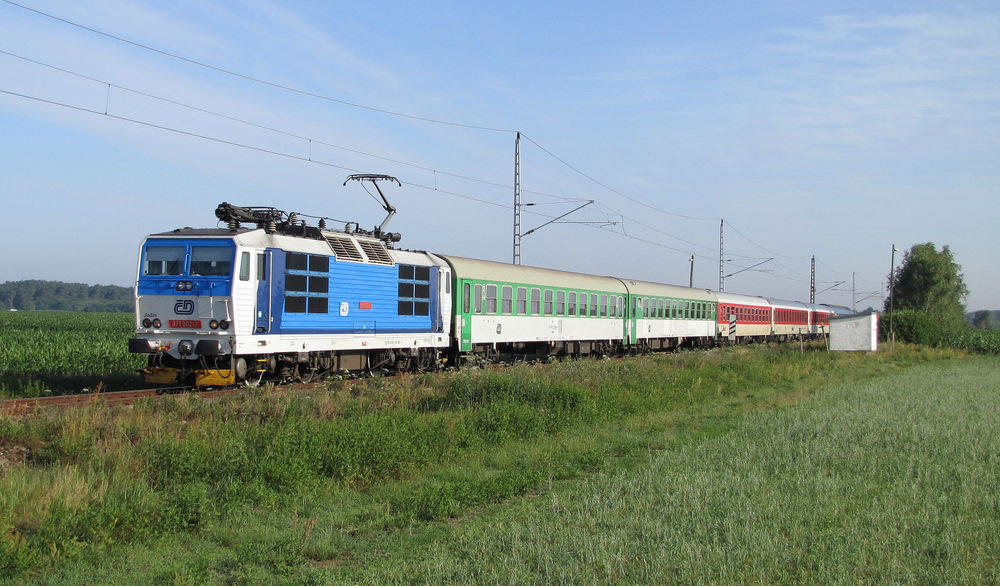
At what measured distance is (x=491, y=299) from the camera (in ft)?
84.4

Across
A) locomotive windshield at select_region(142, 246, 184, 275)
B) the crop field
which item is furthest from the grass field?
the crop field

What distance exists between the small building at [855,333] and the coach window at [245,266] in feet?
113

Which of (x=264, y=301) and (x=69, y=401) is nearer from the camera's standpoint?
(x=69, y=401)

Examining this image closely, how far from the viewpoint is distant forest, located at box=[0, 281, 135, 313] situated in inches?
6841

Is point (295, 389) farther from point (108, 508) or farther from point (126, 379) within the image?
point (108, 508)

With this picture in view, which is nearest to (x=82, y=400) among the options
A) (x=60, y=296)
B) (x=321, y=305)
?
(x=321, y=305)

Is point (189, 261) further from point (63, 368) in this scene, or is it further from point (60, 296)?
point (60, 296)

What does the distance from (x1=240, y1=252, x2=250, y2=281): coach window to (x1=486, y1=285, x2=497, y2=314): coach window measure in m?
10.7

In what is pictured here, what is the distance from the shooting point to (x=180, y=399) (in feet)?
42.8

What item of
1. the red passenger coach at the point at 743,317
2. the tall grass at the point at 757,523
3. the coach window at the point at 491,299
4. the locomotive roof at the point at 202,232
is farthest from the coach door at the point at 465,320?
the red passenger coach at the point at 743,317

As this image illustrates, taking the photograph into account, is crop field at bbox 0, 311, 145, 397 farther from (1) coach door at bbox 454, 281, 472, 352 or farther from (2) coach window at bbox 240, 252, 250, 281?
(1) coach door at bbox 454, 281, 472, 352

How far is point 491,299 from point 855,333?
24.8m

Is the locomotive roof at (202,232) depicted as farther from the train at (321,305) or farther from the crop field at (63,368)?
the crop field at (63,368)

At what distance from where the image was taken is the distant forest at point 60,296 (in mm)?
173750
